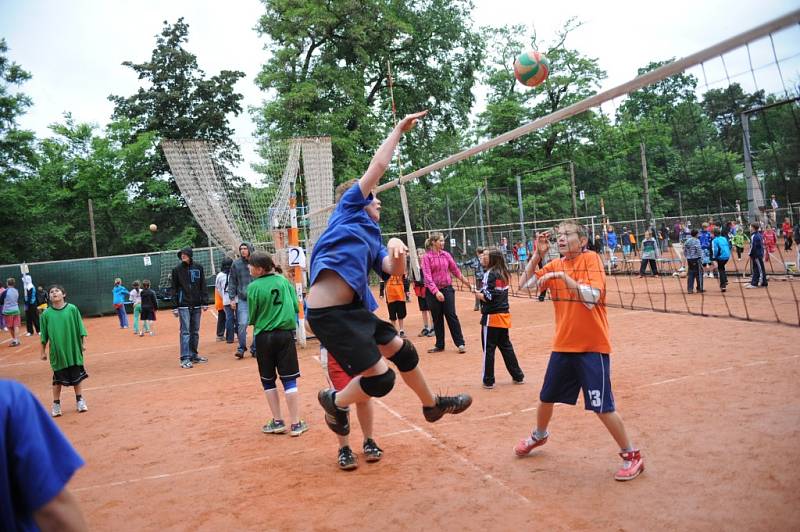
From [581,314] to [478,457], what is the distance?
1.61 metres

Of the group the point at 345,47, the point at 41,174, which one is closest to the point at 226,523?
the point at 345,47

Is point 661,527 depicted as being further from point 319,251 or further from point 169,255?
point 169,255

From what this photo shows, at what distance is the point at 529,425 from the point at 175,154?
9843mm

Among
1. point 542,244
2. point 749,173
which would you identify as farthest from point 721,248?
point 542,244

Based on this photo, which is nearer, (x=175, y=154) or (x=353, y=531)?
(x=353, y=531)

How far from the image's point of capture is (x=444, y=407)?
168 inches

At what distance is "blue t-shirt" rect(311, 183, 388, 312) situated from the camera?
12.7 ft

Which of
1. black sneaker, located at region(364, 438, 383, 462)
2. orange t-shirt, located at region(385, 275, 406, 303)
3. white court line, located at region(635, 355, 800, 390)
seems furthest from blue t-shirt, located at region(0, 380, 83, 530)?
orange t-shirt, located at region(385, 275, 406, 303)

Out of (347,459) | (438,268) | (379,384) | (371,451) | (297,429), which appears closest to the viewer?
(379,384)

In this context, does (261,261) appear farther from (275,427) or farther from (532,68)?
(532,68)

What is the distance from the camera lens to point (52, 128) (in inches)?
1312

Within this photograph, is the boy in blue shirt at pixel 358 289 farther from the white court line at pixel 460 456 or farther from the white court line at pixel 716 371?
the white court line at pixel 716 371

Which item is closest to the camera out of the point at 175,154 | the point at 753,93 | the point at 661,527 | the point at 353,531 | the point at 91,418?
the point at 661,527

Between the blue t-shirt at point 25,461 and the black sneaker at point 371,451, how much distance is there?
3.79 m
